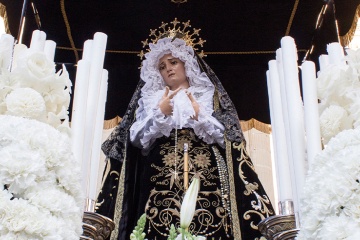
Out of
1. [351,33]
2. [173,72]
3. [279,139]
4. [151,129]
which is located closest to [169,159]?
[151,129]

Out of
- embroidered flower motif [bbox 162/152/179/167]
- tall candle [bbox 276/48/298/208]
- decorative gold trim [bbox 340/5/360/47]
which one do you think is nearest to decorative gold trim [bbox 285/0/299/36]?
decorative gold trim [bbox 340/5/360/47]

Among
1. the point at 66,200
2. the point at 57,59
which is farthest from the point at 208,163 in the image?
the point at 66,200

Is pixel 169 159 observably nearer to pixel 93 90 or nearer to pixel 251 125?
pixel 93 90

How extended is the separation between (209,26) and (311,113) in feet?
5.05

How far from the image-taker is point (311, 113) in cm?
180

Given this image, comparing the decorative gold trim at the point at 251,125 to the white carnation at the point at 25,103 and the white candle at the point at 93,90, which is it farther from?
the white carnation at the point at 25,103

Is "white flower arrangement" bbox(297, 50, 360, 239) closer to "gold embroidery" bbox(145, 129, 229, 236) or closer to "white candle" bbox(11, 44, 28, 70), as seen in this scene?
"white candle" bbox(11, 44, 28, 70)

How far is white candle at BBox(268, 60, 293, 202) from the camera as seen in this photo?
1.91 m

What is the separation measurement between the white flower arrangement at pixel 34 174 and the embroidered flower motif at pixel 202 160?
119 centimetres

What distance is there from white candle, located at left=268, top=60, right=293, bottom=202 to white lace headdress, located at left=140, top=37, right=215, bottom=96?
3.11 ft

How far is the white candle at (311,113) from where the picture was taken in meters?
1.73

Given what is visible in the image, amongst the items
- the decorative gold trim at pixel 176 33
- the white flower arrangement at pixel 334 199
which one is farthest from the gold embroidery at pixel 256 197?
the white flower arrangement at pixel 334 199

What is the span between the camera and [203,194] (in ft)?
8.80

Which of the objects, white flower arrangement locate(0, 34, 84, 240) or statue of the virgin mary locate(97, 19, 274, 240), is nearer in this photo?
white flower arrangement locate(0, 34, 84, 240)
